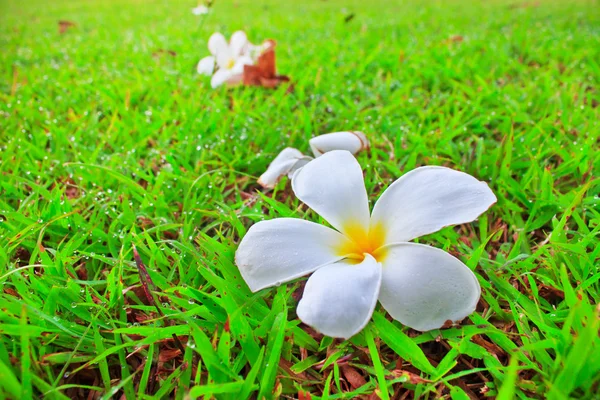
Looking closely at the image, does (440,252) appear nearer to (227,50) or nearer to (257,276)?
(257,276)

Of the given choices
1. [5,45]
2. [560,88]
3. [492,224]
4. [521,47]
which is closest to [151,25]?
[5,45]

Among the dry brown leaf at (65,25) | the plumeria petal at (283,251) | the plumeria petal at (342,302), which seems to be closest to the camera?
the plumeria petal at (342,302)

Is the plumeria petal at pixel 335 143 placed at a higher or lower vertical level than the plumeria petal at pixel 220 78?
lower

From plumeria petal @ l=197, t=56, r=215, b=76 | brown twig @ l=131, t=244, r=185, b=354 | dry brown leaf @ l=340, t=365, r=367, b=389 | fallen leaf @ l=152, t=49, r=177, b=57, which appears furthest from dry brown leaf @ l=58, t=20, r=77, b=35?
dry brown leaf @ l=340, t=365, r=367, b=389

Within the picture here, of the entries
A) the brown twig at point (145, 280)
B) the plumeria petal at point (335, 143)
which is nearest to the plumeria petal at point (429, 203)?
the plumeria petal at point (335, 143)

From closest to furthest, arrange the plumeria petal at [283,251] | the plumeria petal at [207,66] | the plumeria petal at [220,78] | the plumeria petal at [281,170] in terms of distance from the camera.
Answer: the plumeria petal at [283,251]
the plumeria petal at [281,170]
the plumeria petal at [220,78]
the plumeria petal at [207,66]

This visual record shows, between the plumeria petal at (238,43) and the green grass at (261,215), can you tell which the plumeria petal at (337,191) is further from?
the plumeria petal at (238,43)

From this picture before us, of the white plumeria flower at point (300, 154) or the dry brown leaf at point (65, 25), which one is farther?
the dry brown leaf at point (65, 25)

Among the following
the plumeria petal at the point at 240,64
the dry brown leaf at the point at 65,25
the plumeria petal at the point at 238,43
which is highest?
the dry brown leaf at the point at 65,25
